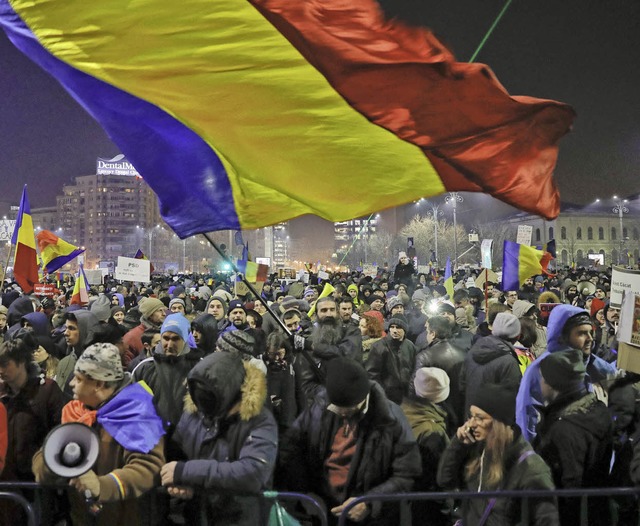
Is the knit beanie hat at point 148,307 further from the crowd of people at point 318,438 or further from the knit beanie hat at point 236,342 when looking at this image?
the knit beanie hat at point 236,342

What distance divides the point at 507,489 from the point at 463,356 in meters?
2.91

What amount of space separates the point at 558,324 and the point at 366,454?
275cm

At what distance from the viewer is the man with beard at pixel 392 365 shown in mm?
7004

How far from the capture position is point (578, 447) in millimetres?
4328

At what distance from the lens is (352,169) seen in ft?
16.1

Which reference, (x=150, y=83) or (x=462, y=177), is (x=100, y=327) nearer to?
(x=150, y=83)

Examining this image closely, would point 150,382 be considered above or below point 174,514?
above

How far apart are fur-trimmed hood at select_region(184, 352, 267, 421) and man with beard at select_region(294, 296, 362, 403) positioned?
214cm

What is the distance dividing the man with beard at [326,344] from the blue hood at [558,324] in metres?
1.89

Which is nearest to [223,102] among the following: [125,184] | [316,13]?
[316,13]

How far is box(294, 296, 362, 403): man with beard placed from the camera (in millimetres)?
6266

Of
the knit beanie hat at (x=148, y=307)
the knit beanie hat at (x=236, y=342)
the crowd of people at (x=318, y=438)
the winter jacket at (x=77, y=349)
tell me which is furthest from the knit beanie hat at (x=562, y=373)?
the knit beanie hat at (x=148, y=307)

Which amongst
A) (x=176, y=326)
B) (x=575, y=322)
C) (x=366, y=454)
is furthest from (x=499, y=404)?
(x=176, y=326)

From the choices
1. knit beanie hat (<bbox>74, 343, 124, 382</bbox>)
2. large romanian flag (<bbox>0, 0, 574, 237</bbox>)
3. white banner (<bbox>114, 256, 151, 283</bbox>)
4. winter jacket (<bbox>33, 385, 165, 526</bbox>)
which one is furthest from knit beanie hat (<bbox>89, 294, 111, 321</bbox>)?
winter jacket (<bbox>33, 385, 165, 526</bbox>)
